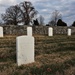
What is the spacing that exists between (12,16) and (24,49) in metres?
53.2

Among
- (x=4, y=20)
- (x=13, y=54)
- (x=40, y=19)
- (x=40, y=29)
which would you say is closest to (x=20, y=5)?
(x=4, y=20)

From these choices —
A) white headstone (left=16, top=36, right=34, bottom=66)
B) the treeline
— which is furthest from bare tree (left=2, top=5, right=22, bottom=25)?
white headstone (left=16, top=36, right=34, bottom=66)

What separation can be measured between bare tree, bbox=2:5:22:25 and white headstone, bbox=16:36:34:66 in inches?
2031

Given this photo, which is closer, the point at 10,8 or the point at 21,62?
the point at 21,62

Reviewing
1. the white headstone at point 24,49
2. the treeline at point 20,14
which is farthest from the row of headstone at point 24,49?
the treeline at point 20,14

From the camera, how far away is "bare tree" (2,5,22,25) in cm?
5928

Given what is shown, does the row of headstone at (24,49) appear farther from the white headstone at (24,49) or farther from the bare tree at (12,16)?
the bare tree at (12,16)

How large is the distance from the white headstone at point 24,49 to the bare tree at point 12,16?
2031 inches

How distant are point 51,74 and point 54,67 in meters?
0.76

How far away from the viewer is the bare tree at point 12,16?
59281 millimetres

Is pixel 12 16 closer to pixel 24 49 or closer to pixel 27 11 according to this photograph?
pixel 27 11

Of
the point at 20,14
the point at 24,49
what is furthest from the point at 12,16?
the point at 24,49

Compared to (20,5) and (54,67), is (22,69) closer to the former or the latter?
(54,67)

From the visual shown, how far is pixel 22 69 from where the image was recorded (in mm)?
6645
